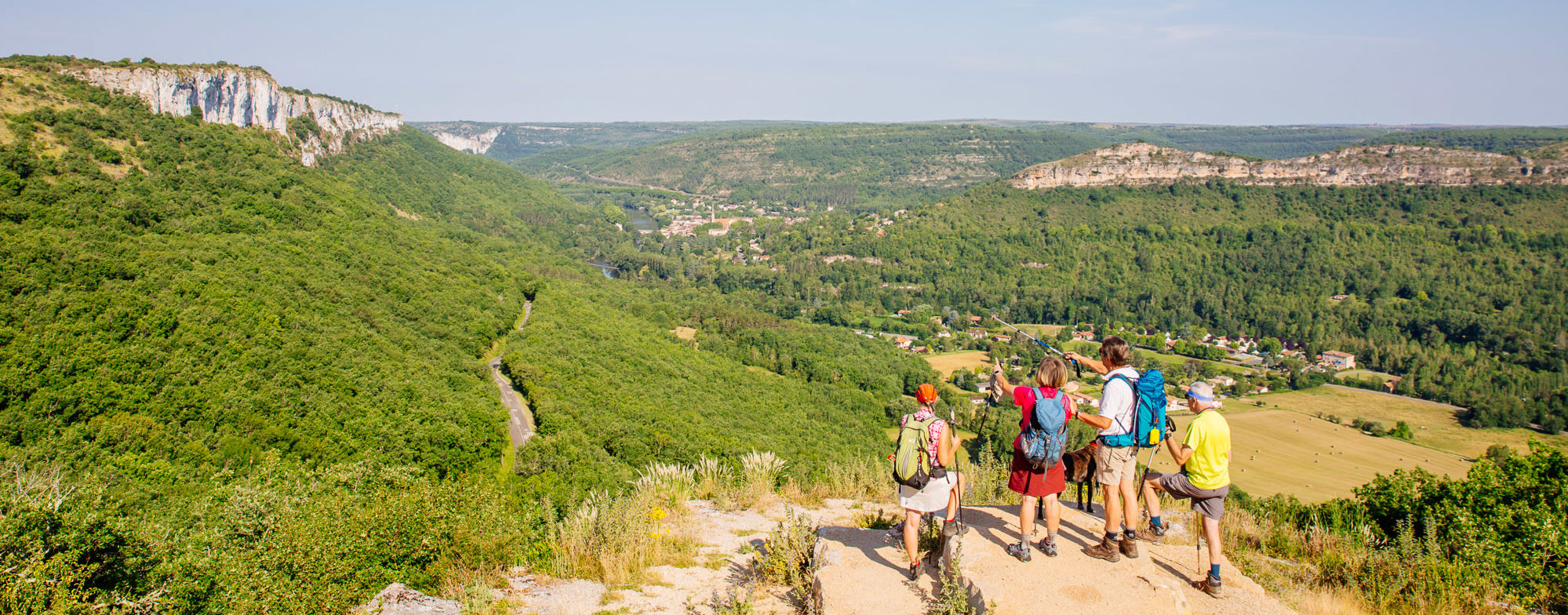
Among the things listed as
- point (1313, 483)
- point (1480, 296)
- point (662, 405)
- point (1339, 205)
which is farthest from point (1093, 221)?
point (662, 405)

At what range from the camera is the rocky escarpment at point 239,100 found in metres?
42.5

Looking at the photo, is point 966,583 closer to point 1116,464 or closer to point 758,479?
point 1116,464

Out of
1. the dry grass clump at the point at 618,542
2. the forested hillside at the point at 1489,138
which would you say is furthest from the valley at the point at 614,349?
the forested hillside at the point at 1489,138

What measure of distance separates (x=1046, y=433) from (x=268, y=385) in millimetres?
25060

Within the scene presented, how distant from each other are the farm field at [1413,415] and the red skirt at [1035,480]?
54.9 metres

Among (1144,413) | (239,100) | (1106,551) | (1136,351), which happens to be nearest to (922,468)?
(1106,551)

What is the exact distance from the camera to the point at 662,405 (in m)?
33.2

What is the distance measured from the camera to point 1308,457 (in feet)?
132

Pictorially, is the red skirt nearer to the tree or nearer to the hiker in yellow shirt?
the hiker in yellow shirt

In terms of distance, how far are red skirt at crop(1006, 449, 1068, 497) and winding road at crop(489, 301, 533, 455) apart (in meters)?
25.4

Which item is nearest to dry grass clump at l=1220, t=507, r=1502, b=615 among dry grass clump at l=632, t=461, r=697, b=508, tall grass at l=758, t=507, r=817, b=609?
tall grass at l=758, t=507, r=817, b=609

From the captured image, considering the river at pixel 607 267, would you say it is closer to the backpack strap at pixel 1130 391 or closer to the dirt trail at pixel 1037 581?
the dirt trail at pixel 1037 581

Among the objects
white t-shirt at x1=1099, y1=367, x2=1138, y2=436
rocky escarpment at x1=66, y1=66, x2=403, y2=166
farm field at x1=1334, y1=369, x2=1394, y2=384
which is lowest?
farm field at x1=1334, y1=369, x2=1394, y2=384

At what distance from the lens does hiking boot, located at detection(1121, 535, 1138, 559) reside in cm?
623
